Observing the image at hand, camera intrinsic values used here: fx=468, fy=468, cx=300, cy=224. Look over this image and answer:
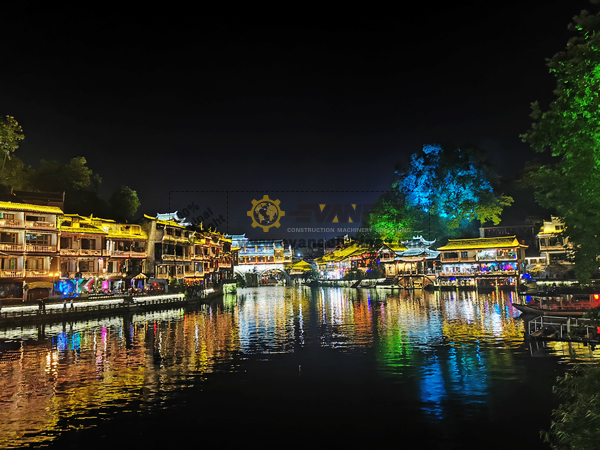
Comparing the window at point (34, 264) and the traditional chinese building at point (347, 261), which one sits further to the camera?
the traditional chinese building at point (347, 261)

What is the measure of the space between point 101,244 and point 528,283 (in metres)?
67.6

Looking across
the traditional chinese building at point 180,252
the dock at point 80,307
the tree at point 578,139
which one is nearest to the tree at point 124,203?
the traditional chinese building at point 180,252

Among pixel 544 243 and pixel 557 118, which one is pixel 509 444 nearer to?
pixel 557 118

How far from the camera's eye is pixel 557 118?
49.8ft

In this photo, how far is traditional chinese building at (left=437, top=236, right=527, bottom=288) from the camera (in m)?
94.1

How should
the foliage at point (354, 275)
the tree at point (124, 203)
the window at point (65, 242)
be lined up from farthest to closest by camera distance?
the foliage at point (354, 275)
the tree at point (124, 203)
the window at point (65, 242)

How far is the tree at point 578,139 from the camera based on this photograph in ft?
45.2

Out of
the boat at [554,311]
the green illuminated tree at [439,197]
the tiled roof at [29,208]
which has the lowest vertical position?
the boat at [554,311]

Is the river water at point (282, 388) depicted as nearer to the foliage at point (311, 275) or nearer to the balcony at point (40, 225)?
the balcony at point (40, 225)

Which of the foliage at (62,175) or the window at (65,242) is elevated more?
the foliage at (62,175)

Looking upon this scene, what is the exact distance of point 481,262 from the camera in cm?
9638

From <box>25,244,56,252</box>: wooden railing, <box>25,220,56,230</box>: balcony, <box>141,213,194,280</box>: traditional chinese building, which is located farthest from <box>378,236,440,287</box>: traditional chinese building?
<box>25,220,56,230</box>: balcony

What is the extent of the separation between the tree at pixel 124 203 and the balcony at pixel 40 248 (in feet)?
108

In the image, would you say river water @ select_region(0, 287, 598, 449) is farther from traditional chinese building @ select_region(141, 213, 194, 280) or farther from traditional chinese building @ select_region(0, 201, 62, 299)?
traditional chinese building @ select_region(141, 213, 194, 280)
